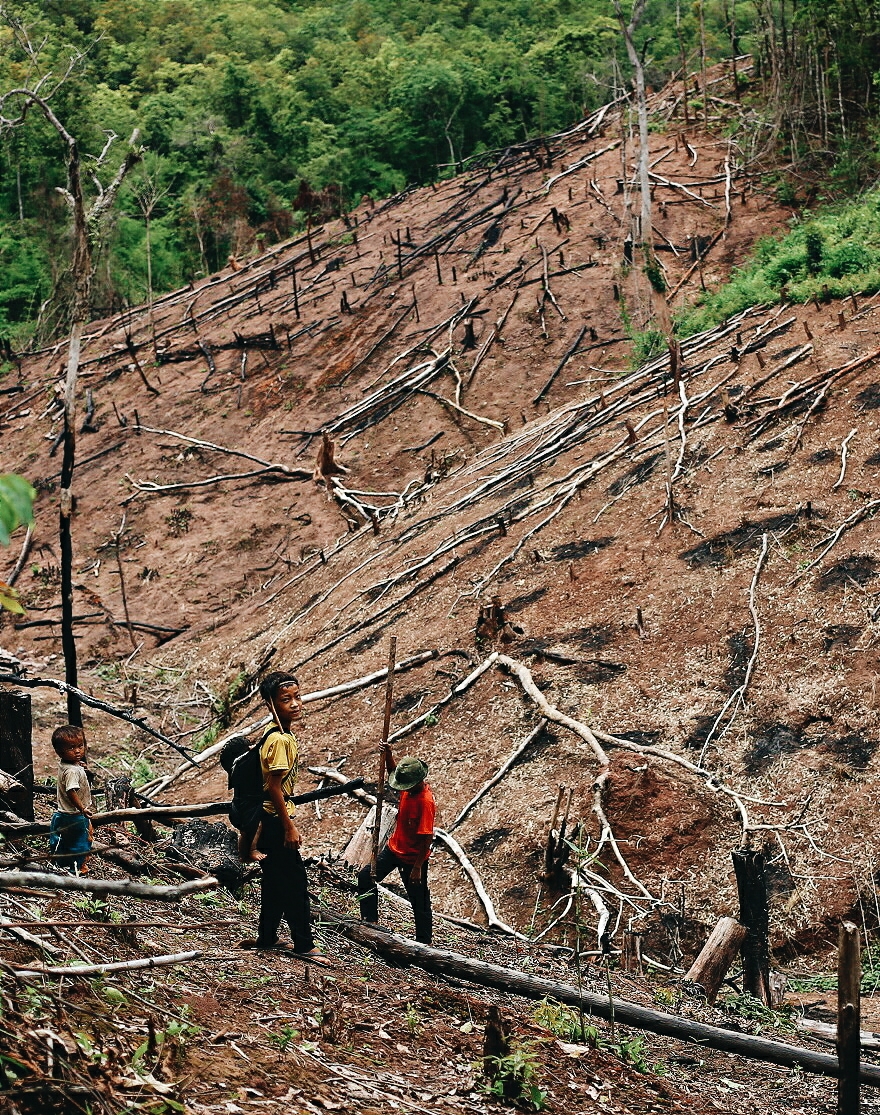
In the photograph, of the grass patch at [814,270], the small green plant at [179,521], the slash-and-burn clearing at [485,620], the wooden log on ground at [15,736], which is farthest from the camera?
the small green plant at [179,521]

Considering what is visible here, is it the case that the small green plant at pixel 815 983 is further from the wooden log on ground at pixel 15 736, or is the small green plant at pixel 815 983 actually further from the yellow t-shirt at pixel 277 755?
the wooden log on ground at pixel 15 736

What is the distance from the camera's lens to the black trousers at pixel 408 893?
6312 mm

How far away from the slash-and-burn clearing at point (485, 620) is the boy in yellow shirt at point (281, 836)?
0.15m

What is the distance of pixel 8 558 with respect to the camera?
20.6 meters

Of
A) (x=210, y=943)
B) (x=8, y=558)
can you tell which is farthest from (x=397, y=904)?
(x=8, y=558)

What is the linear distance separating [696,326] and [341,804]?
8876 mm

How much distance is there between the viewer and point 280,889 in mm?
5453

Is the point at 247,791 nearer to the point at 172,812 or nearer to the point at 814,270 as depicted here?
the point at 172,812

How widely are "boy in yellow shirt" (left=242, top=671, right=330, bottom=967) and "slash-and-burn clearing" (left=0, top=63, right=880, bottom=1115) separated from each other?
0.15 metres

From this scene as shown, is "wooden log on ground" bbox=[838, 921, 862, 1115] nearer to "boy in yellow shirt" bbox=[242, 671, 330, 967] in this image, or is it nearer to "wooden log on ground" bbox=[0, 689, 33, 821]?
"boy in yellow shirt" bbox=[242, 671, 330, 967]

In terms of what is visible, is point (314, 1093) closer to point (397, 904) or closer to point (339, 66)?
point (397, 904)

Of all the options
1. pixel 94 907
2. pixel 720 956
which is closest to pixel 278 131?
pixel 720 956

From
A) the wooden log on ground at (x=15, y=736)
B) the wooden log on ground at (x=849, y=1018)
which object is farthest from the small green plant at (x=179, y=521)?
the wooden log on ground at (x=849, y=1018)

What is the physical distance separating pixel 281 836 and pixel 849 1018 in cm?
243
